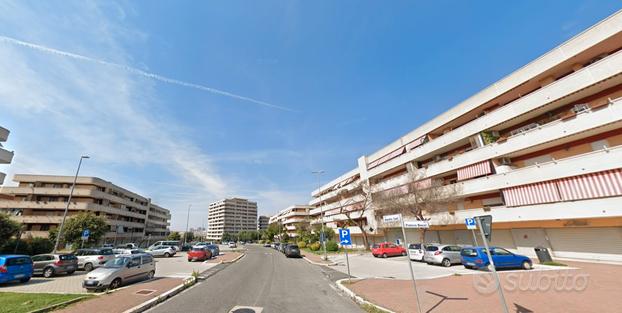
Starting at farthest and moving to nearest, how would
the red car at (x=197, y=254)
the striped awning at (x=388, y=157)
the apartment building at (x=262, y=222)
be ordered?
the apartment building at (x=262, y=222), the striped awning at (x=388, y=157), the red car at (x=197, y=254)

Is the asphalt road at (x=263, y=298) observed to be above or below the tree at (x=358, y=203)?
below

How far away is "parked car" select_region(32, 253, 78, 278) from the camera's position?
15609 millimetres

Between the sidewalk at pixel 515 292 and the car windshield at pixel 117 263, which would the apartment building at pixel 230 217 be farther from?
the sidewalk at pixel 515 292

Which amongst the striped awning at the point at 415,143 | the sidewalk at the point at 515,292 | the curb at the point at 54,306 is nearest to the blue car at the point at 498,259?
the sidewalk at the point at 515,292

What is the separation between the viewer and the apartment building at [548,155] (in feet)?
49.4

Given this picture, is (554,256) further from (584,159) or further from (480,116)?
(480,116)

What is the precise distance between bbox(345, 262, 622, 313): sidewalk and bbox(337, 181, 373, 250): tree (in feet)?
85.6

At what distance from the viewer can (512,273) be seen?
1327 centimetres

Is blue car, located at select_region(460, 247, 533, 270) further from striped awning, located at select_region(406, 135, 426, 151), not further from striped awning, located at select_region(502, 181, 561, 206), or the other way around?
striped awning, located at select_region(406, 135, 426, 151)

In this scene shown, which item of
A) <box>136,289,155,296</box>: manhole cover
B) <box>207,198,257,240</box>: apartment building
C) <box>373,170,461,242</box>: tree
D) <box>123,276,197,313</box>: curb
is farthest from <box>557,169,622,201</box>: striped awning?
<box>207,198,257,240</box>: apartment building

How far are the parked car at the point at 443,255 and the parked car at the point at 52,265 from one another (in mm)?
25770

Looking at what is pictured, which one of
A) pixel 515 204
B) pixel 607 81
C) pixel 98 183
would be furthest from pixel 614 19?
pixel 98 183

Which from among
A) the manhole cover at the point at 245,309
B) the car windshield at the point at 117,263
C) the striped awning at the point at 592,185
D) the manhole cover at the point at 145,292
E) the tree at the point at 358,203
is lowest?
the manhole cover at the point at 245,309

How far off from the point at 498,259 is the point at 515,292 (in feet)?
22.3
